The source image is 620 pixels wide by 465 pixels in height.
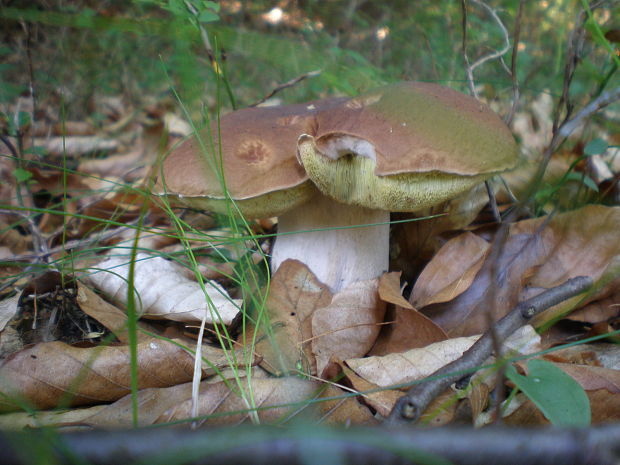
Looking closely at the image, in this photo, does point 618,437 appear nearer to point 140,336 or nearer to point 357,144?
point 357,144

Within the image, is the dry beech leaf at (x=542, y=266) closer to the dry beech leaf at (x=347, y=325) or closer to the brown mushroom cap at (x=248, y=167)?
the dry beech leaf at (x=347, y=325)

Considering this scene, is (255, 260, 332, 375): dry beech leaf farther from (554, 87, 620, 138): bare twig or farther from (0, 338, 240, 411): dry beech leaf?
(554, 87, 620, 138): bare twig

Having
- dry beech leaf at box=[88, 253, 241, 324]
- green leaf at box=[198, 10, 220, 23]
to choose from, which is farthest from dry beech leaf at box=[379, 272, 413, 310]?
green leaf at box=[198, 10, 220, 23]

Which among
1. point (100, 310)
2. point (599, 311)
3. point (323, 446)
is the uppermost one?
point (323, 446)

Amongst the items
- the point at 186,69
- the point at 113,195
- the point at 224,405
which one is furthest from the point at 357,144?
the point at 113,195

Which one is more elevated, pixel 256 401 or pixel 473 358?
pixel 473 358

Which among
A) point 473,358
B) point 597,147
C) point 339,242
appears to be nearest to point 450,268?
point 339,242

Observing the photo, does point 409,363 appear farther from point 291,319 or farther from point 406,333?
point 291,319
